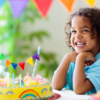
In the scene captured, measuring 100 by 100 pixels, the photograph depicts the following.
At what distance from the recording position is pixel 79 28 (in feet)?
3.47

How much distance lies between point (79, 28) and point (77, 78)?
0.87 ft

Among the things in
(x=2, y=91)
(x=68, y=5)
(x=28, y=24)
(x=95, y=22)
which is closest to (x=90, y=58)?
(x=95, y=22)

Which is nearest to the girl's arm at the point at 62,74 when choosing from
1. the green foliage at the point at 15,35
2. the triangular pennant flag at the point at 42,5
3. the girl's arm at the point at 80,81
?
the girl's arm at the point at 80,81

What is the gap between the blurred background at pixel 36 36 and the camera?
Answer: 2.86 metres

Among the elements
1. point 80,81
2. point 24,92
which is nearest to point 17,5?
point 80,81

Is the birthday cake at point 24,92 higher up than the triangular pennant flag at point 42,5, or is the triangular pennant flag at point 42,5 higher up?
the triangular pennant flag at point 42,5

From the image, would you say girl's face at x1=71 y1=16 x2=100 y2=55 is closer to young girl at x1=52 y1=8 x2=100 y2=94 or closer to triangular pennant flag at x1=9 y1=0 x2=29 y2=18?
young girl at x1=52 y1=8 x2=100 y2=94

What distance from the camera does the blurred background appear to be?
286cm

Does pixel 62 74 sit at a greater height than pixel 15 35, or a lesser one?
lesser

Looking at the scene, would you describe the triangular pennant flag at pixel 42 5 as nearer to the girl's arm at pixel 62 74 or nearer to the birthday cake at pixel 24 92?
the girl's arm at pixel 62 74

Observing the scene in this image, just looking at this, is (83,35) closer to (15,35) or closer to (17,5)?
(17,5)

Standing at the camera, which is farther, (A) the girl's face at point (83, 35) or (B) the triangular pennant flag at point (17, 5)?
(B) the triangular pennant flag at point (17, 5)

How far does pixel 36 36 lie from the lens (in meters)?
2.99

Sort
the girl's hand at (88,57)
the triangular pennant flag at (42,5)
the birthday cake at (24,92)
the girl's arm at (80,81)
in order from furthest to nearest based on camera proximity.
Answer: the triangular pennant flag at (42,5) < the girl's hand at (88,57) < the girl's arm at (80,81) < the birthday cake at (24,92)
